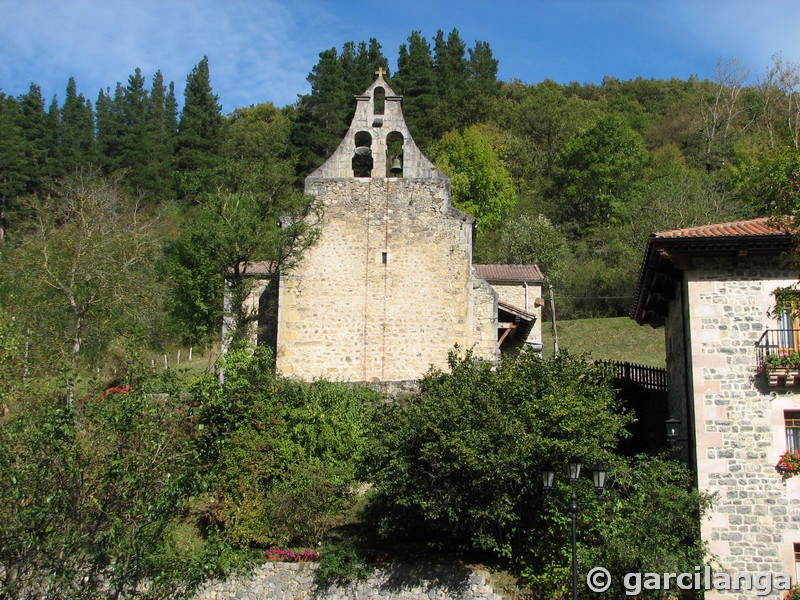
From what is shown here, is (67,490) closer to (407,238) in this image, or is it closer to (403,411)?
(403,411)

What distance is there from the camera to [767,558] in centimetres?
1486

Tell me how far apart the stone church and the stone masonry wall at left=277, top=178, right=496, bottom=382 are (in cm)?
3

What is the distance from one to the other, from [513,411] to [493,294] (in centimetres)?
757

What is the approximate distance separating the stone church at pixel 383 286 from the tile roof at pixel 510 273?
1003 centimetres

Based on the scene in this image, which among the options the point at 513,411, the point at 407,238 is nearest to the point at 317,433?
the point at 513,411

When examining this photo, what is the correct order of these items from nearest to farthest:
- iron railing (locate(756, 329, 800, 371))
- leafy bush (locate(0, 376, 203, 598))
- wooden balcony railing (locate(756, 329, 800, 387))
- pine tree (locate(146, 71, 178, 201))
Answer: leafy bush (locate(0, 376, 203, 598))
wooden balcony railing (locate(756, 329, 800, 387))
iron railing (locate(756, 329, 800, 371))
pine tree (locate(146, 71, 178, 201))

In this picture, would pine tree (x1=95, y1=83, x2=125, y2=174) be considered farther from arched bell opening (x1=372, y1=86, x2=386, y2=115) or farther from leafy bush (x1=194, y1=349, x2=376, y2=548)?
leafy bush (x1=194, y1=349, x2=376, y2=548)

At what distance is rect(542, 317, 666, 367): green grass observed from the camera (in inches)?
1407

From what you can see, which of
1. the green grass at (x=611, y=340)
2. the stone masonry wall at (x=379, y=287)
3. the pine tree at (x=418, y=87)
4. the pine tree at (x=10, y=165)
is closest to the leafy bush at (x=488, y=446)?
the stone masonry wall at (x=379, y=287)

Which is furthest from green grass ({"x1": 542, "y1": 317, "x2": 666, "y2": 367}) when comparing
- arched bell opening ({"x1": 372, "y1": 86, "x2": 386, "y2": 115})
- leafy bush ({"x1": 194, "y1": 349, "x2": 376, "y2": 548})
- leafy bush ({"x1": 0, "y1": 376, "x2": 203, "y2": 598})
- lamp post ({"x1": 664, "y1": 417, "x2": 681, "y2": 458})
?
leafy bush ({"x1": 0, "y1": 376, "x2": 203, "y2": 598})

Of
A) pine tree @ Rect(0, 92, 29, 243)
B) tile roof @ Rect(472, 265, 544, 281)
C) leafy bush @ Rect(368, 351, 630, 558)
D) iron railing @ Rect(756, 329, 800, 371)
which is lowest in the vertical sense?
leafy bush @ Rect(368, 351, 630, 558)

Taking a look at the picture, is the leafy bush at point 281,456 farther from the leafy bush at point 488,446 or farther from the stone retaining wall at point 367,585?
the leafy bush at point 488,446

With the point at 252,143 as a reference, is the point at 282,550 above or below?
below

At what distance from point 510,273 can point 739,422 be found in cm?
1902
